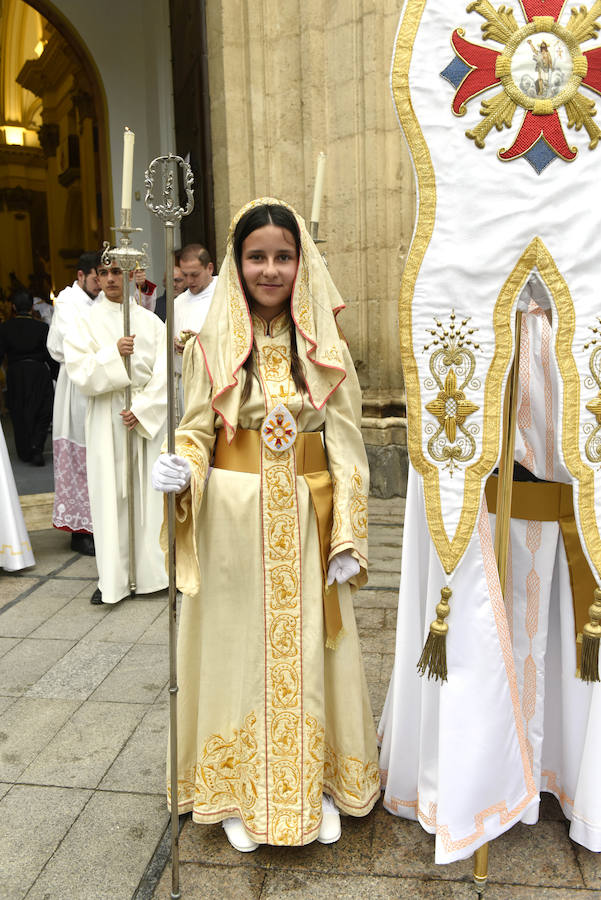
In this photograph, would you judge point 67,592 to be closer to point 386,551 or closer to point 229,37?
point 386,551

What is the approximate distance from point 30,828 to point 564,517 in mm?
1885

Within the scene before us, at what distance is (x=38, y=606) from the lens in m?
4.46

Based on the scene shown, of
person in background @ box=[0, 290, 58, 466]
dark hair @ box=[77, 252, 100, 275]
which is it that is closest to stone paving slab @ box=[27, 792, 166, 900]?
dark hair @ box=[77, 252, 100, 275]

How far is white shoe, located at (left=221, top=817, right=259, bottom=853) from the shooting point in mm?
2305

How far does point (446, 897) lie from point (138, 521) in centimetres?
292

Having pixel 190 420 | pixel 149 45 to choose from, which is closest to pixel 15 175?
pixel 149 45

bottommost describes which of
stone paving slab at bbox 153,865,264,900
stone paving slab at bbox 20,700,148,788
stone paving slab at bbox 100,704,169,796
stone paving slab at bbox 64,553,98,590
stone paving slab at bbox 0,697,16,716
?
stone paving slab at bbox 64,553,98,590

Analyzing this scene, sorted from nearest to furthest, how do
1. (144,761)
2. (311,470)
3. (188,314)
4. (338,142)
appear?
(311,470), (144,761), (188,314), (338,142)

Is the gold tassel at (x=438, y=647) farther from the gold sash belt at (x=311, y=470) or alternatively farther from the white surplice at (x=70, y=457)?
the white surplice at (x=70, y=457)

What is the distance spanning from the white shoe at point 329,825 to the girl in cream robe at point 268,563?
57 mm

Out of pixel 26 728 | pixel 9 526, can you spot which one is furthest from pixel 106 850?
pixel 9 526

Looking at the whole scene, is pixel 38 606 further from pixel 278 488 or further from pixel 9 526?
pixel 278 488

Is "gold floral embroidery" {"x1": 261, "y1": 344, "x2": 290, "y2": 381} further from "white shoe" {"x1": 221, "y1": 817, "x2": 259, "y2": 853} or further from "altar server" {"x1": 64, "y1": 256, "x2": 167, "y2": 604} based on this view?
"altar server" {"x1": 64, "y1": 256, "x2": 167, "y2": 604}

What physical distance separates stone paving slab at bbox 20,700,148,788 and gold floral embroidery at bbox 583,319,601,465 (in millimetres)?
1950
